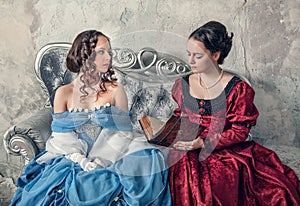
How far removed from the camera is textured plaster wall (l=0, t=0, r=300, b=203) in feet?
7.34

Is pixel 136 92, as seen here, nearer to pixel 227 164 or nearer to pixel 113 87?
pixel 113 87

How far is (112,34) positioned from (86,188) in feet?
3.67

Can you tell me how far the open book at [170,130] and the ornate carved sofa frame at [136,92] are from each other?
50mm

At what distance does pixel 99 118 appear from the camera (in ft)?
5.20

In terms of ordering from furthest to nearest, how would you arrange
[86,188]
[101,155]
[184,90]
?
1. [184,90]
2. [101,155]
3. [86,188]

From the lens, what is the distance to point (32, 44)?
2467 millimetres

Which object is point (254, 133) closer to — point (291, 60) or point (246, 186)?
point (291, 60)

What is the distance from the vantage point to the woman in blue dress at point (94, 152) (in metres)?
1.46

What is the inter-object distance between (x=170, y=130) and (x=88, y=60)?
15.4 inches

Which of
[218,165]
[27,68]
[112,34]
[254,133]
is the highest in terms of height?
[112,34]

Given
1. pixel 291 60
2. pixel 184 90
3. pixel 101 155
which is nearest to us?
pixel 101 155

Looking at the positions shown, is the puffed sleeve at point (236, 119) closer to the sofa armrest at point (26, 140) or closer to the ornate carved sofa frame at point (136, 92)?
the ornate carved sofa frame at point (136, 92)

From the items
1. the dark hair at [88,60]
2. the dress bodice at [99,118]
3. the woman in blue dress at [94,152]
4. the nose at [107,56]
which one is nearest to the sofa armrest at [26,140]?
the woman in blue dress at [94,152]

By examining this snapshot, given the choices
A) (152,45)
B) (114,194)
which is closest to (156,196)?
(114,194)
